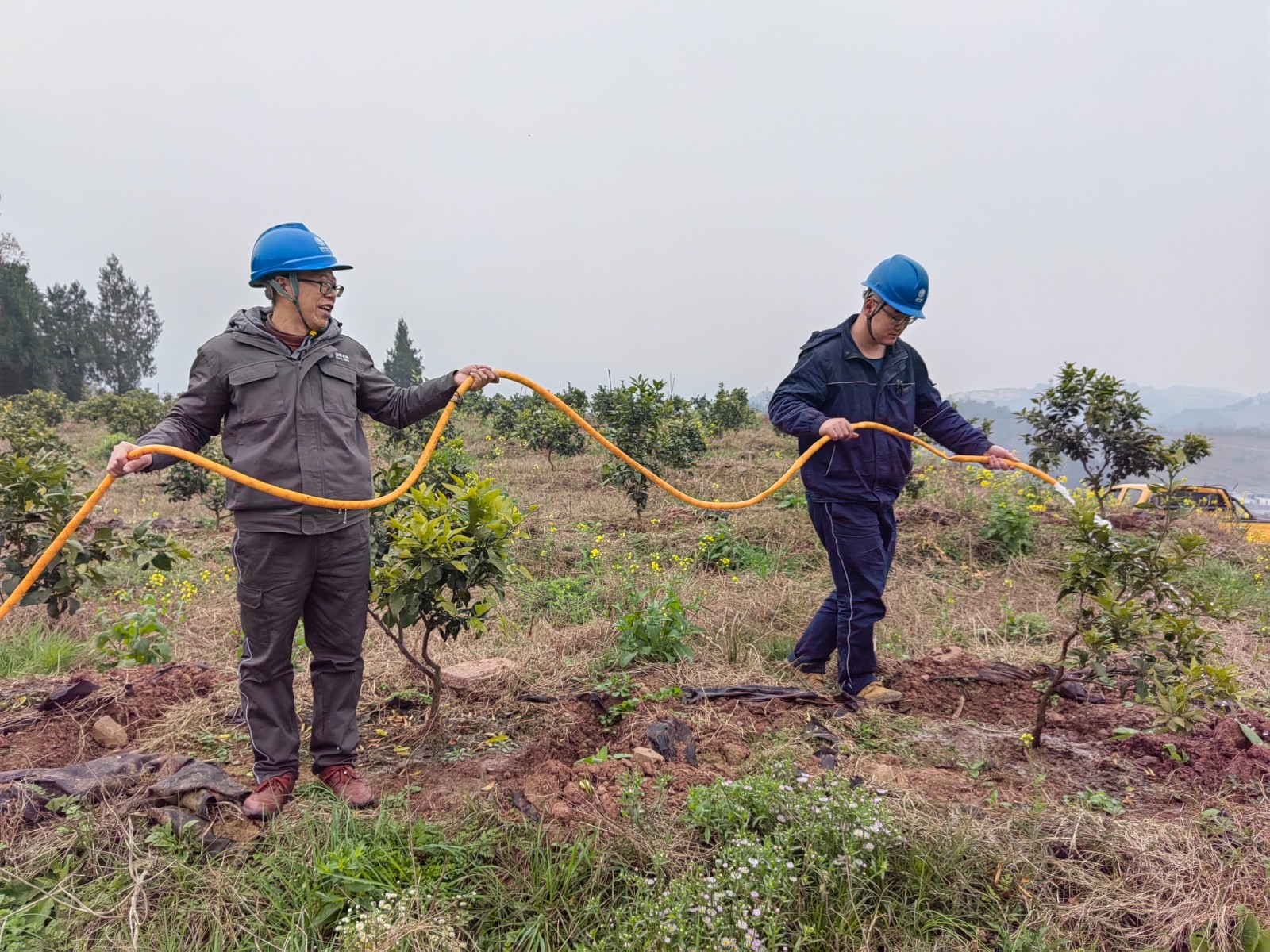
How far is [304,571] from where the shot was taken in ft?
8.66

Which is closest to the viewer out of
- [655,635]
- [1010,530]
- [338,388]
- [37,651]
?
[338,388]

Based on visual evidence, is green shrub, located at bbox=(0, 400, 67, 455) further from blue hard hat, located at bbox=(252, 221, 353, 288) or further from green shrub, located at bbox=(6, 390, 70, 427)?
blue hard hat, located at bbox=(252, 221, 353, 288)

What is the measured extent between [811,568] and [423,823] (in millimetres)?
4881

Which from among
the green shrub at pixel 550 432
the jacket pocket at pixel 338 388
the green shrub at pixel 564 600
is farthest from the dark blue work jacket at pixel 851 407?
the green shrub at pixel 550 432

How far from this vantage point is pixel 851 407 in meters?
3.74

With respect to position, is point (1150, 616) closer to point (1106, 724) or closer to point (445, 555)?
point (1106, 724)

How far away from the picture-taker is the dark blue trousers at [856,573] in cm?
371

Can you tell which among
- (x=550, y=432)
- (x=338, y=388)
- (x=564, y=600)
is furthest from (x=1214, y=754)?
(x=550, y=432)

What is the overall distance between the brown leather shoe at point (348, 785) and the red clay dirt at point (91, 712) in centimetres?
117

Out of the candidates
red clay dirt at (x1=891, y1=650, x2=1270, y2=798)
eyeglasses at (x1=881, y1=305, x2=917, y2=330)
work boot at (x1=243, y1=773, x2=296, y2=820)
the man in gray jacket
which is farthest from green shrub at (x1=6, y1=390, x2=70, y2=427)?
red clay dirt at (x1=891, y1=650, x2=1270, y2=798)

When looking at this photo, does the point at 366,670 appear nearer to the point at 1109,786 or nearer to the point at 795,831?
the point at 795,831

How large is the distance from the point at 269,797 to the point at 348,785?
0.89 ft

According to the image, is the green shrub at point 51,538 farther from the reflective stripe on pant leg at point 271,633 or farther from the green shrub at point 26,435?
the reflective stripe on pant leg at point 271,633

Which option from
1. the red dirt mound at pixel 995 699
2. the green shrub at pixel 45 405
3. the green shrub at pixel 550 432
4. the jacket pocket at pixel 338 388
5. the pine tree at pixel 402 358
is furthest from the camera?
the pine tree at pixel 402 358
